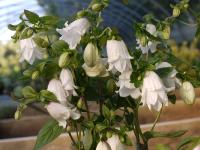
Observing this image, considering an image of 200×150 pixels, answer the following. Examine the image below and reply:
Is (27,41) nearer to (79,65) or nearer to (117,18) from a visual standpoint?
(79,65)

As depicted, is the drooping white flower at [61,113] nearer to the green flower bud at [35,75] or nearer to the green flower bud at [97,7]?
the green flower bud at [35,75]

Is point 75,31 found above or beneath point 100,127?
above

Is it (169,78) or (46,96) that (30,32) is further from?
(169,78)

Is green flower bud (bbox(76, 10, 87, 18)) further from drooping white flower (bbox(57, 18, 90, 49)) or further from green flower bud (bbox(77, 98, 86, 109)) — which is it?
green flower bud (bbox(77, 98, 86, 109))

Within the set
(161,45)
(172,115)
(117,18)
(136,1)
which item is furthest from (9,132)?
(117,18)

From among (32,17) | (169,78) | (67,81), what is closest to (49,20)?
(32,17)

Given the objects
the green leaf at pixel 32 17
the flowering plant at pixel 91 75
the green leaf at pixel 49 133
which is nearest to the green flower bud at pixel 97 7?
the flowering plant at pixel 91 75

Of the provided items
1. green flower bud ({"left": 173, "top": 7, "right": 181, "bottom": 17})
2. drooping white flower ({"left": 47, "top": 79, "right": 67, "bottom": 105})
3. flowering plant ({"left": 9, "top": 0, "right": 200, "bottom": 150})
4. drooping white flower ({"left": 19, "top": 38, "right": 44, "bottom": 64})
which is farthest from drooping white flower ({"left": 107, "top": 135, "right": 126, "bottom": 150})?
green flower bud ({"left": 173, "top": 7, "right": 181, "bottom": 17})
